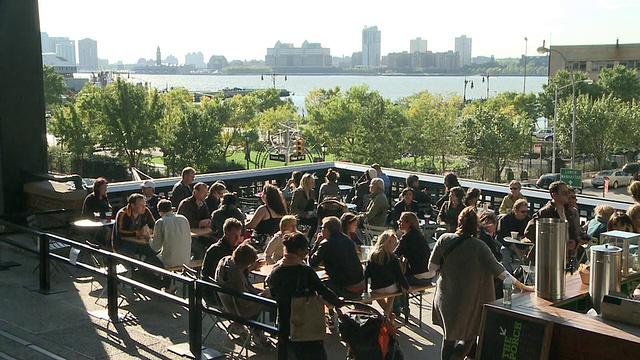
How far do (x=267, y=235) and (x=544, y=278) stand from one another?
5.74m

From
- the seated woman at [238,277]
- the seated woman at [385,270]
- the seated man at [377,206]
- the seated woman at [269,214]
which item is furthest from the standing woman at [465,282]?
the seated man at [377,206]

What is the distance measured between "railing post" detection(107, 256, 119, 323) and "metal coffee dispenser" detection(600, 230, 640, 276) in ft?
16.4

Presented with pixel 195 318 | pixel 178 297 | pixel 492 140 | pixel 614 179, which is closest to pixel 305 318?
pixel 195 318

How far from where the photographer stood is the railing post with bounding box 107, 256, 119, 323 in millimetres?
8117

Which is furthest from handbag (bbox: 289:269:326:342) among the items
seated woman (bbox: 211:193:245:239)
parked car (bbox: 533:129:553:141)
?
parked car (bbox: 533:129:553:141)

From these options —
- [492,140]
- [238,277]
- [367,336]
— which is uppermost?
[238,277]

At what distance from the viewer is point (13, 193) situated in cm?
1213

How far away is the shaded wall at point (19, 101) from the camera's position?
11.7m

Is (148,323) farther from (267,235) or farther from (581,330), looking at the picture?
(581,330)

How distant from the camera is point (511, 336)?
5238 mm

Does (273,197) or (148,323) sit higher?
(273,197)

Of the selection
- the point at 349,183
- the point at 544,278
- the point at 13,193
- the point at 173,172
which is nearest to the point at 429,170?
the point at 173,172

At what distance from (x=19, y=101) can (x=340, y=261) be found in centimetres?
682

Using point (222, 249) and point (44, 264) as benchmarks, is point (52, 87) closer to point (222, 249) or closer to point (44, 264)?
point (44, 264)
